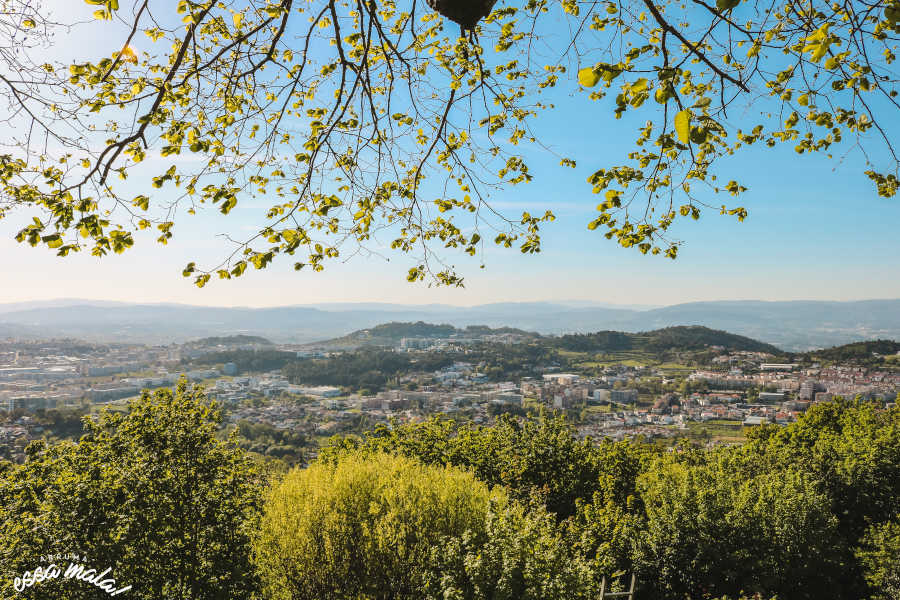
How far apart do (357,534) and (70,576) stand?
211 inches

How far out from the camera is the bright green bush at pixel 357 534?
328 inches

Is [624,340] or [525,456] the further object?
[624,340]

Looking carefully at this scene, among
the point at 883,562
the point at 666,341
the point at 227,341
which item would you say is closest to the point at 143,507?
the point at 883,562

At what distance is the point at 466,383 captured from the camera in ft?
321

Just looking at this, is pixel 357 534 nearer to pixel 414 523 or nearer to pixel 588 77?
pixel 414 523

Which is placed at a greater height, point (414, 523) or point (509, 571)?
point (509, 571)

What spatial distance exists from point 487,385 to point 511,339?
59.5 metres

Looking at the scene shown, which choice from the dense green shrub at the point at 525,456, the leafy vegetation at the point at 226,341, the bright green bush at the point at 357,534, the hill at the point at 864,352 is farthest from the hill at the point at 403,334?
the bright green bush at the point at 357,534

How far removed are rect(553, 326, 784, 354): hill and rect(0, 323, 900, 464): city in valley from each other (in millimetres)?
464

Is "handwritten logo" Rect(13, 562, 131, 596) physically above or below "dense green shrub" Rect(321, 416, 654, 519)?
above

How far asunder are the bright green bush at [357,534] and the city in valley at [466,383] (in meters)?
33.2

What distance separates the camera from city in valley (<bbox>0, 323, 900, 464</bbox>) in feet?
194

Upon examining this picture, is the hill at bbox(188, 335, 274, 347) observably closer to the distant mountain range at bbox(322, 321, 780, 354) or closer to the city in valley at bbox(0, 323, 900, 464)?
the city in valley at bbox(0, 323, 900, 464)

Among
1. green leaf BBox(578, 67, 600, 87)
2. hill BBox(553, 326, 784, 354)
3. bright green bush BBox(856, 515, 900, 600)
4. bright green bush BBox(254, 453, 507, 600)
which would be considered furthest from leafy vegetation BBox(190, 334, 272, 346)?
green leaf BBox(578, 67, 600, 87)
